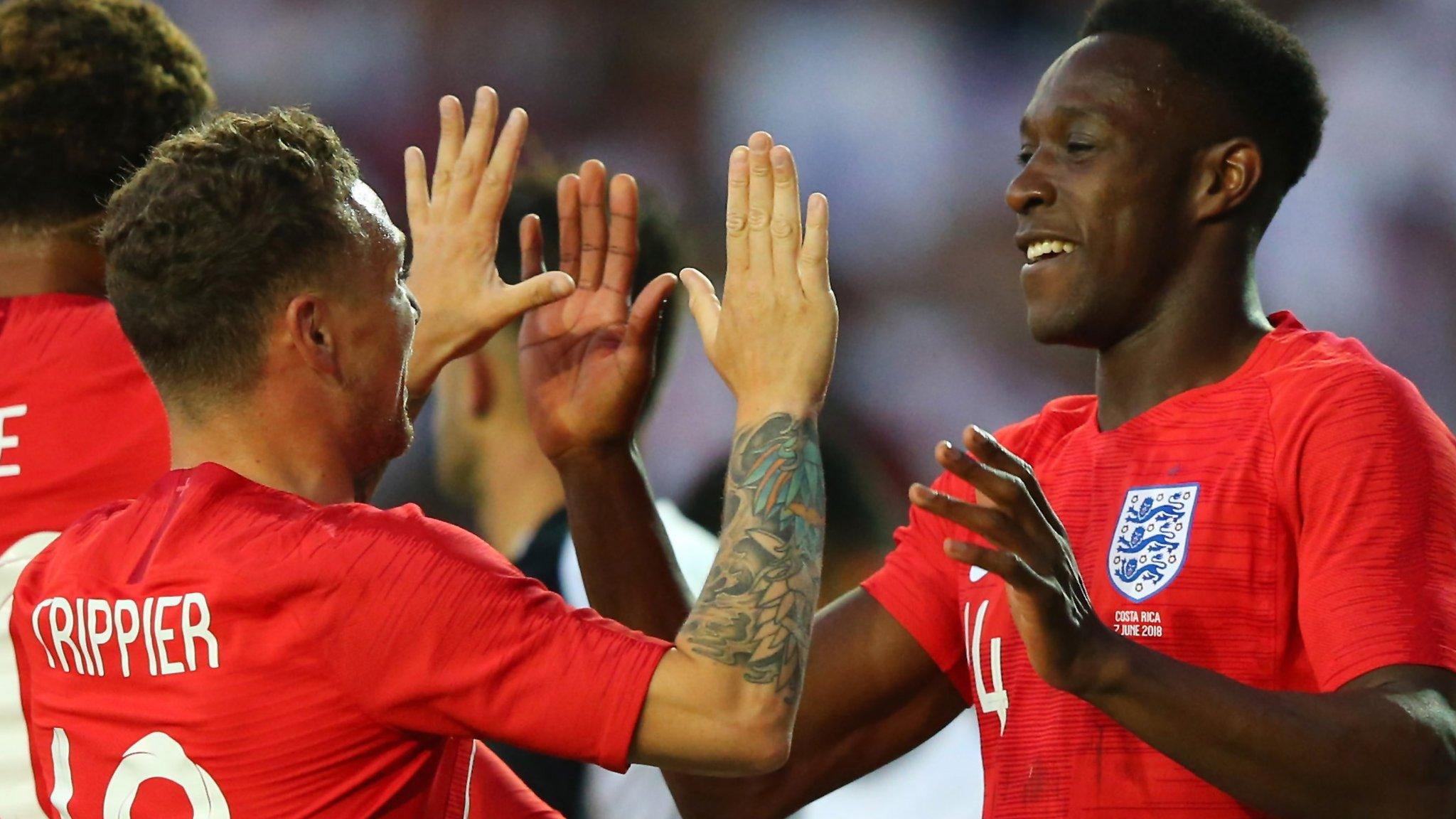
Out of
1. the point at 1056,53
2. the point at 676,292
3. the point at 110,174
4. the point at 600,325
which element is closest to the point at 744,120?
the point at 676,292

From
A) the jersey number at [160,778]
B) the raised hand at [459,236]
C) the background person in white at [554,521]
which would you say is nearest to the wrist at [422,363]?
the raised hand at [459,236]

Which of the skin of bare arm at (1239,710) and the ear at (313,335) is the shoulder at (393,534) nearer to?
the ear at (313,335)

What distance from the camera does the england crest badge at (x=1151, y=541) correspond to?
1891 millimetres

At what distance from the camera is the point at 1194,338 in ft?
6.86

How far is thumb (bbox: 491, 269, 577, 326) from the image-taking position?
2.10m

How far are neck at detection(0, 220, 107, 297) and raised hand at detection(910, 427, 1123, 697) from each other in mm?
1435

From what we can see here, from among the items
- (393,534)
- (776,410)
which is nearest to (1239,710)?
(776,410)

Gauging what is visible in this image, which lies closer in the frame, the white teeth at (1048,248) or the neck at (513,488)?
the white teeth at (1048,248)

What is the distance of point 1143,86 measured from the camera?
2.12 metres

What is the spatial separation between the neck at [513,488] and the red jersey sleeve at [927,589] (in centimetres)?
149

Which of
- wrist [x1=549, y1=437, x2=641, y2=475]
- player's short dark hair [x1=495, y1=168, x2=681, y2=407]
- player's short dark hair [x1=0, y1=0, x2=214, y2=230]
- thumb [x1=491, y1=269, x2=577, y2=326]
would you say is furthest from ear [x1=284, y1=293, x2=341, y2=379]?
player's short dark hair [x1=495, y1=168, x2=681, y2=407]

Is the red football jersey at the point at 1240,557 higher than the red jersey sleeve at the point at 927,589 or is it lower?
higher

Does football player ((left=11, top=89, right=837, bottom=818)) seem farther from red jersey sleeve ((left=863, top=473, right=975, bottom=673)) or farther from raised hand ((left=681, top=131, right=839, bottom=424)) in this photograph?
red jersey sleeve ((left=863, top=473, right=975, bottom=673))

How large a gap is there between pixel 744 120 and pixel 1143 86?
1.61 meters
